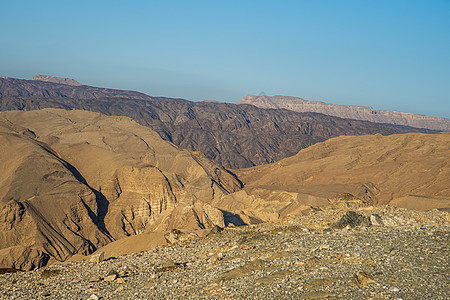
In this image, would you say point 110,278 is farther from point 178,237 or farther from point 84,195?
point 84,195

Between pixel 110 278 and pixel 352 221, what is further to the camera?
pixel 352 221

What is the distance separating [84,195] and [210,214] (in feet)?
43.9

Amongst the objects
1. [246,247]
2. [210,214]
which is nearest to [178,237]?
[246,247]

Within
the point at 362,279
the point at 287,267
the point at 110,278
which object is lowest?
the point at 110,278

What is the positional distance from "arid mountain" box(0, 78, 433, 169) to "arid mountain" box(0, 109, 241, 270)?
64131 mm

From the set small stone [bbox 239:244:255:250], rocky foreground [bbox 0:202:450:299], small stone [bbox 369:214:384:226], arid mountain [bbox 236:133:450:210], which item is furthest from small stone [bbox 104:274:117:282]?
arid mountain [bbox 236:133:450:210]

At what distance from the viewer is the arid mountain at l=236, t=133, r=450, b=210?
61844mm

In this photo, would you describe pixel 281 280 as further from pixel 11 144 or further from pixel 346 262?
pixel 11 144

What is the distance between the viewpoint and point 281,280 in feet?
31.4

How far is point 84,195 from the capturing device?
4934 cm

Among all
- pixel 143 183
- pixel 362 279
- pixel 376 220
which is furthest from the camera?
pixel 143 183

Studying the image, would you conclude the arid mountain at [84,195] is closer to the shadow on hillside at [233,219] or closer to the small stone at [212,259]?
the shadow on hillside at [233,219]

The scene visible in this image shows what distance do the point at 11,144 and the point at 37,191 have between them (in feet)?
32.5

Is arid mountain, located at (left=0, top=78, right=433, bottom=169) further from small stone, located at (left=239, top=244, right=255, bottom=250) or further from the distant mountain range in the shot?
small stone, located at (left=239, top=244, right=255, bottom=250)
